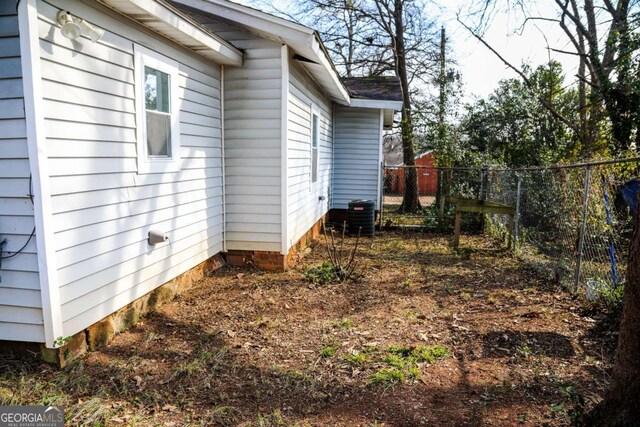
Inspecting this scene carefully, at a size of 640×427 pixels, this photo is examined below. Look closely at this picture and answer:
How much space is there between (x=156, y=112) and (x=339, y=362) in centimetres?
329

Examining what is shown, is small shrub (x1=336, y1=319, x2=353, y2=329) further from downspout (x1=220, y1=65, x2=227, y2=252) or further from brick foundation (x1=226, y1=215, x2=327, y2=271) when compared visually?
downspout (x1=220, y1=65, x2=227, y2=252)

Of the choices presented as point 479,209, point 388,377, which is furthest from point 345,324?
point 479,209

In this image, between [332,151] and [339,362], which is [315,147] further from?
[339,362]

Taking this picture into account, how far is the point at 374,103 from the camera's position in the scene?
10.7 metres

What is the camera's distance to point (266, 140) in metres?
6.05

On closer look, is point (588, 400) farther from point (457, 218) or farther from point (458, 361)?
point (457, 218)

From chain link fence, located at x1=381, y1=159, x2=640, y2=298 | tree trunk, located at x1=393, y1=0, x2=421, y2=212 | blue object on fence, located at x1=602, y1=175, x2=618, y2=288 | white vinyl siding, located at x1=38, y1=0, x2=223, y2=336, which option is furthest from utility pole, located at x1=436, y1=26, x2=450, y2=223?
white vinyl siding, located at x1=38, y1=0, x2=223, y2=336

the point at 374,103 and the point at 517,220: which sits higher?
the point at 374,103

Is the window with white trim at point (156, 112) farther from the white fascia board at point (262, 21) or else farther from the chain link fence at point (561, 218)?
the chain link fence at point (561, 218)

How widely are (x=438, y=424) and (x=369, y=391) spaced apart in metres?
0.58

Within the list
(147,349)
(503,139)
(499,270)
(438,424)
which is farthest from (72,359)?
(503,139)

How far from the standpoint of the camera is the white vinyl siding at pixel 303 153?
6.55 metres

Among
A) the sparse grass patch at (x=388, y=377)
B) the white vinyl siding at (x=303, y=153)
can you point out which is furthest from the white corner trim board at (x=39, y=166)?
the white vinyl siding at (x=303, y=153)

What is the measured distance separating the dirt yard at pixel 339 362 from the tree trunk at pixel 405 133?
993 cm
